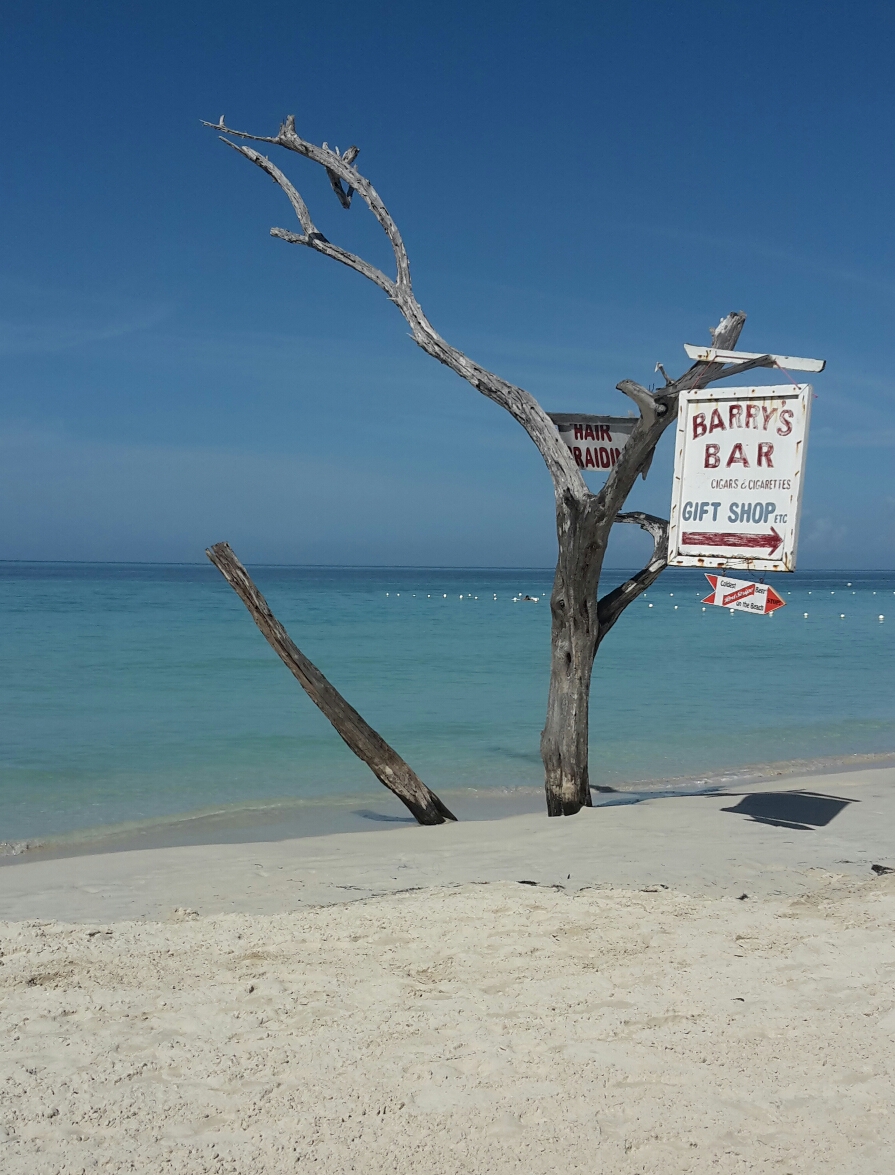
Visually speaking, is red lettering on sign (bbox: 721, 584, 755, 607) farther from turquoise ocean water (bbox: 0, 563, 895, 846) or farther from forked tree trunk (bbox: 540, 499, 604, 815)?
turquoise ocean water (bbox: 0, 563, 895, 846)

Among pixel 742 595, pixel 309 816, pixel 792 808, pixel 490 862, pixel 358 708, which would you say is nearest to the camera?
pixel 742 595

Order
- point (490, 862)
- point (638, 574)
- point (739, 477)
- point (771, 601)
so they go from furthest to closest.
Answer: point (638, 574), point (490, 862), point (771, 601), point (739, 477)

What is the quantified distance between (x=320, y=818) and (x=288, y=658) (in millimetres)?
2131

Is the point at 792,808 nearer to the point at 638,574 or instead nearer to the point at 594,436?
the point at 638,574

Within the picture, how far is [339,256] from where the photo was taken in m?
7.92

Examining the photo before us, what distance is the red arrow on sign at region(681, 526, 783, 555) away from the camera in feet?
17.6

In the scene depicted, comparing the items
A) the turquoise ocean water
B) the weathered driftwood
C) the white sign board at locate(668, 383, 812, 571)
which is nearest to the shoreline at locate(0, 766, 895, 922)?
the weathered driftwood

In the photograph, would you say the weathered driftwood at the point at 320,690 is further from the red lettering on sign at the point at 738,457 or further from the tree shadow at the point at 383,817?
the red lettering on sign at the point at 738,457

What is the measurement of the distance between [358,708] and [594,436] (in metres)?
9.57

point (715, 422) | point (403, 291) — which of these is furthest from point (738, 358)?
point (403, 291)

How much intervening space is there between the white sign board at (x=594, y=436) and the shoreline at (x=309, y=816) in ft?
9.85

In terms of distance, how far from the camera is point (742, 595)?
19.7 feet

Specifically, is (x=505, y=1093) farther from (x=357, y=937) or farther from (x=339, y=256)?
(x=339, y=256)

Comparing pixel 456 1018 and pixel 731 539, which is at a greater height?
pixel 731 539
